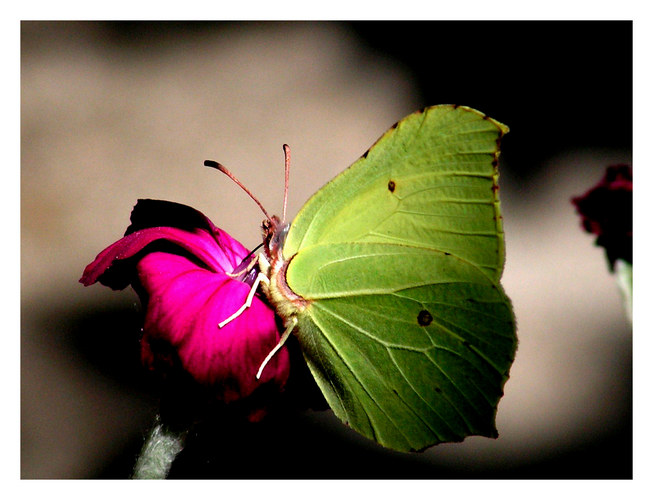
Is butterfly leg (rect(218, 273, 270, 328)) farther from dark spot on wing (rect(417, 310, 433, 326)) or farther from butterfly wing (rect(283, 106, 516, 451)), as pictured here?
dark spot on wing (rect(417, 310, 433, 326))

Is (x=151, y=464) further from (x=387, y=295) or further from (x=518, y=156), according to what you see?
(x=518, y=156)

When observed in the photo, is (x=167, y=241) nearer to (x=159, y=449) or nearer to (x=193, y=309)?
(x=193, y=309)

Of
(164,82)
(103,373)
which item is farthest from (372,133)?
(103,373)

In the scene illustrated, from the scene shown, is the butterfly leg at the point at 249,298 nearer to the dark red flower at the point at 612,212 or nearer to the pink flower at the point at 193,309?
the pink flower at the point at 193,309

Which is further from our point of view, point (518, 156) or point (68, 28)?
point (518, 156)

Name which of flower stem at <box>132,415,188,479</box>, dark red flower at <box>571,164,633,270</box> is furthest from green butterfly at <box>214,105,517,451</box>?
dark red flower at <box>571,164,633,270</box>

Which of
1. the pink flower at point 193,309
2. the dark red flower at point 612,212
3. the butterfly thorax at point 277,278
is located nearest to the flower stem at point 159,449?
the pink flower at point 193,309

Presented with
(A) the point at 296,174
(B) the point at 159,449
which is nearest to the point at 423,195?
(B) the point at 159,449
